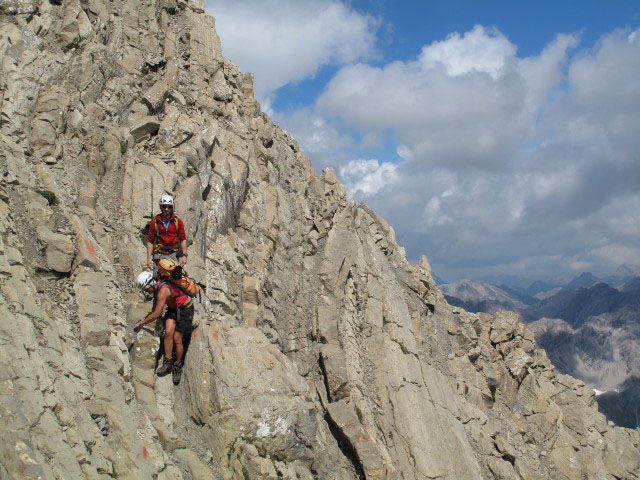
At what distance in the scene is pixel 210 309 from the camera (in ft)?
67.2

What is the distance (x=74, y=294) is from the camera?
50.2ft

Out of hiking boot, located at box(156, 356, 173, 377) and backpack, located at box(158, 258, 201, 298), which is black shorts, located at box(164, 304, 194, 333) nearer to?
backpack, located at box(158, 258, 201, 298)

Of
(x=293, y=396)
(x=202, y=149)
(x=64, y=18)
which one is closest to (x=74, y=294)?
(x=293, y=396)

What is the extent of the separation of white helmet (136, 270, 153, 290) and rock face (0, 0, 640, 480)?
92 cm

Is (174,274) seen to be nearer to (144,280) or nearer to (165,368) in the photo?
(144,280)

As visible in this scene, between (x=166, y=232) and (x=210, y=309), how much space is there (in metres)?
4.54

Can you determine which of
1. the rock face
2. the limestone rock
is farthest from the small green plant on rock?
the limestone rock

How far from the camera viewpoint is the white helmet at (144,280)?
16438mm

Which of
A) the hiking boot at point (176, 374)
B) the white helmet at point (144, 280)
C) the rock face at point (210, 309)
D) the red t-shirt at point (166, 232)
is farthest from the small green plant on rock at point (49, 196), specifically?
the hiking boot at point (176, 374)

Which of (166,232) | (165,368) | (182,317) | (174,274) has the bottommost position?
(165,368)

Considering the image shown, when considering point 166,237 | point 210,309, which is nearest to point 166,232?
point 166,237

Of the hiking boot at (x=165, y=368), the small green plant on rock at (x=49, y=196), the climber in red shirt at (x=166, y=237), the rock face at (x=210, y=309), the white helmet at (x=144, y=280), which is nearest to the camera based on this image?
the rock face at (x=210, y=309)

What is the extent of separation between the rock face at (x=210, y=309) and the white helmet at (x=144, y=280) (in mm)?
921

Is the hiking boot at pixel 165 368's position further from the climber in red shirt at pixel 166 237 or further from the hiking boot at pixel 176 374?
the climber in red shirt at pixel 166 237
